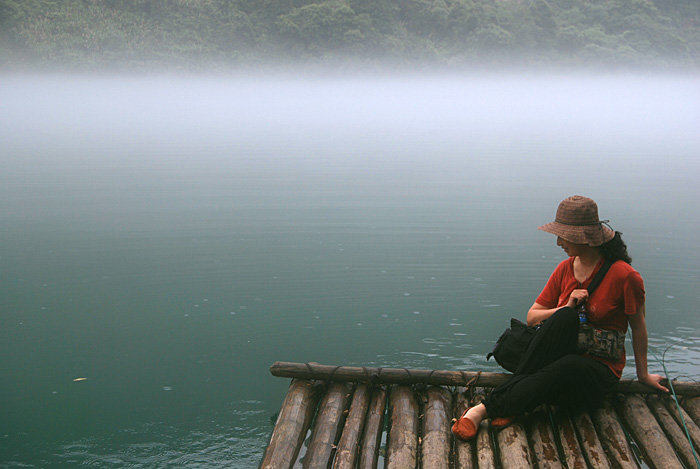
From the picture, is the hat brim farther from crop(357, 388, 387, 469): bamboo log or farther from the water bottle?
crop(357, 388, 387, 469): bamboo log

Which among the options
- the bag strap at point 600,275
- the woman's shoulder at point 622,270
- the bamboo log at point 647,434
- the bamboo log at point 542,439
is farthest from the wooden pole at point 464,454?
the woman's shoulder at point 622,270

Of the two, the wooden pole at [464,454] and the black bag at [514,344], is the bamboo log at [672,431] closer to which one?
the black bag at [514,344]

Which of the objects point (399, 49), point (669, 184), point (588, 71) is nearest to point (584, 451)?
point (669, 184)

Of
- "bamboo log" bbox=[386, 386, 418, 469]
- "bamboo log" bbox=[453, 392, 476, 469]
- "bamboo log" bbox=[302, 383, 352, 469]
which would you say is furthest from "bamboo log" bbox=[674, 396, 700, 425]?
"bamboo log" bbox=[302, 383, 352, 469]

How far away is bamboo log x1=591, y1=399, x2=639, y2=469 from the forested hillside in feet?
209

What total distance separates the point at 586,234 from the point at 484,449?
110cm

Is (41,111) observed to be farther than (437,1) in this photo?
No

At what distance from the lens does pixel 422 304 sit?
6.30m

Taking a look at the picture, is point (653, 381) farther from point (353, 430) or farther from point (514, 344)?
point (353, 430)

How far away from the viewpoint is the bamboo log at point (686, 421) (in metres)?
3.30

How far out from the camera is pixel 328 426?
344cm

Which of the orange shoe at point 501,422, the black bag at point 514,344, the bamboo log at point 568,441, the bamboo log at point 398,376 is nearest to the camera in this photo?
the bamboo log at point 568,441

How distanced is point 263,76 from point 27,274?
6660 cm

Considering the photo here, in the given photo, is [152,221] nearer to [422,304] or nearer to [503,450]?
[422,304]
